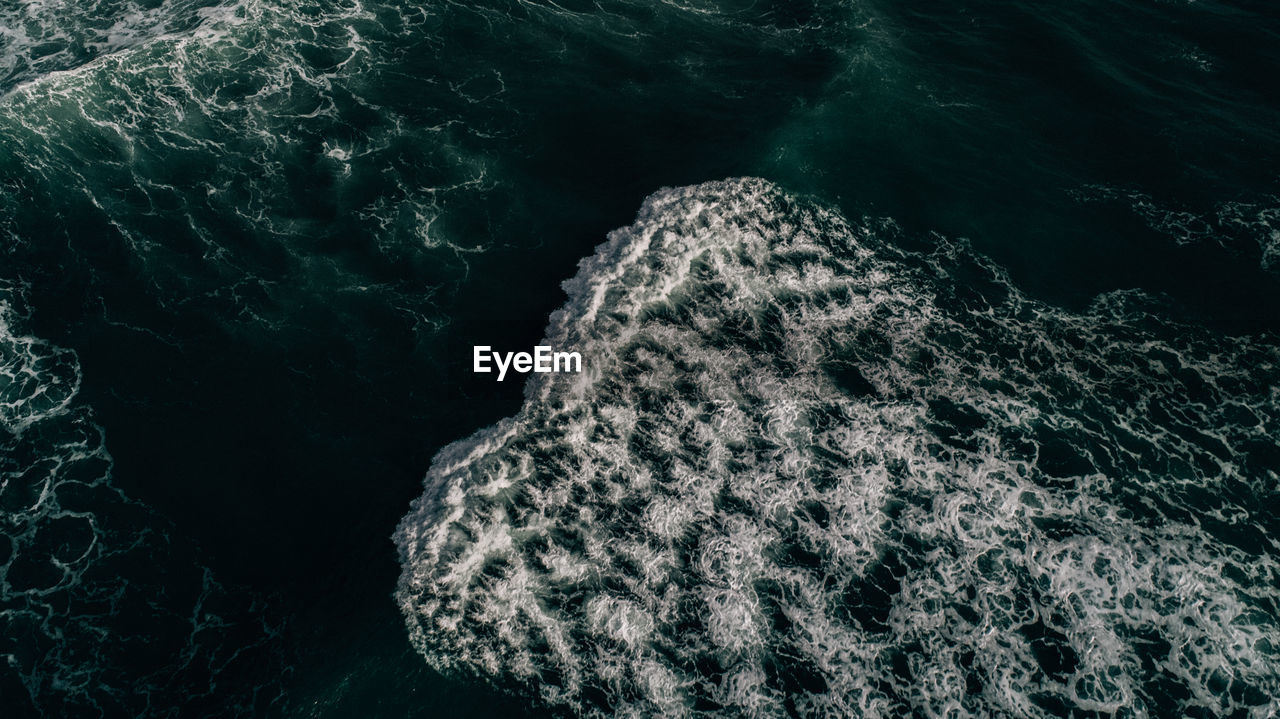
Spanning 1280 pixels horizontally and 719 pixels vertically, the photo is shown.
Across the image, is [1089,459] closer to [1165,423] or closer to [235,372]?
[1165,423]

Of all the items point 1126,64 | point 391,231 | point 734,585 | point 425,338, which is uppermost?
point 1126,64

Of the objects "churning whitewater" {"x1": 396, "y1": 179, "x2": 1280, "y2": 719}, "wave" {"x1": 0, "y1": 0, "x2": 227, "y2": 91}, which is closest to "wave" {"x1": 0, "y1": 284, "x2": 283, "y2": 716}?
"churning whitewater" {"x1": 396, "y1": 179, "x2": 1280, "y2": 719}

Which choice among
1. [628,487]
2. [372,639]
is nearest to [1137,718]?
[628,487]

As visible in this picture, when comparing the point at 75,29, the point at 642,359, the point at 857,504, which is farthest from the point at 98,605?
the point at 75,29

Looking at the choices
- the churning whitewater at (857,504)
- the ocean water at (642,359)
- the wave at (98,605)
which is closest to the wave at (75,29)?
the ocean water at (642,359)

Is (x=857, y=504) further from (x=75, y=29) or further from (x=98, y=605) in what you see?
(x=75, y=29)

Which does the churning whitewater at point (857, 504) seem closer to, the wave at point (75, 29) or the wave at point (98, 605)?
the wave at point (98, 605)
